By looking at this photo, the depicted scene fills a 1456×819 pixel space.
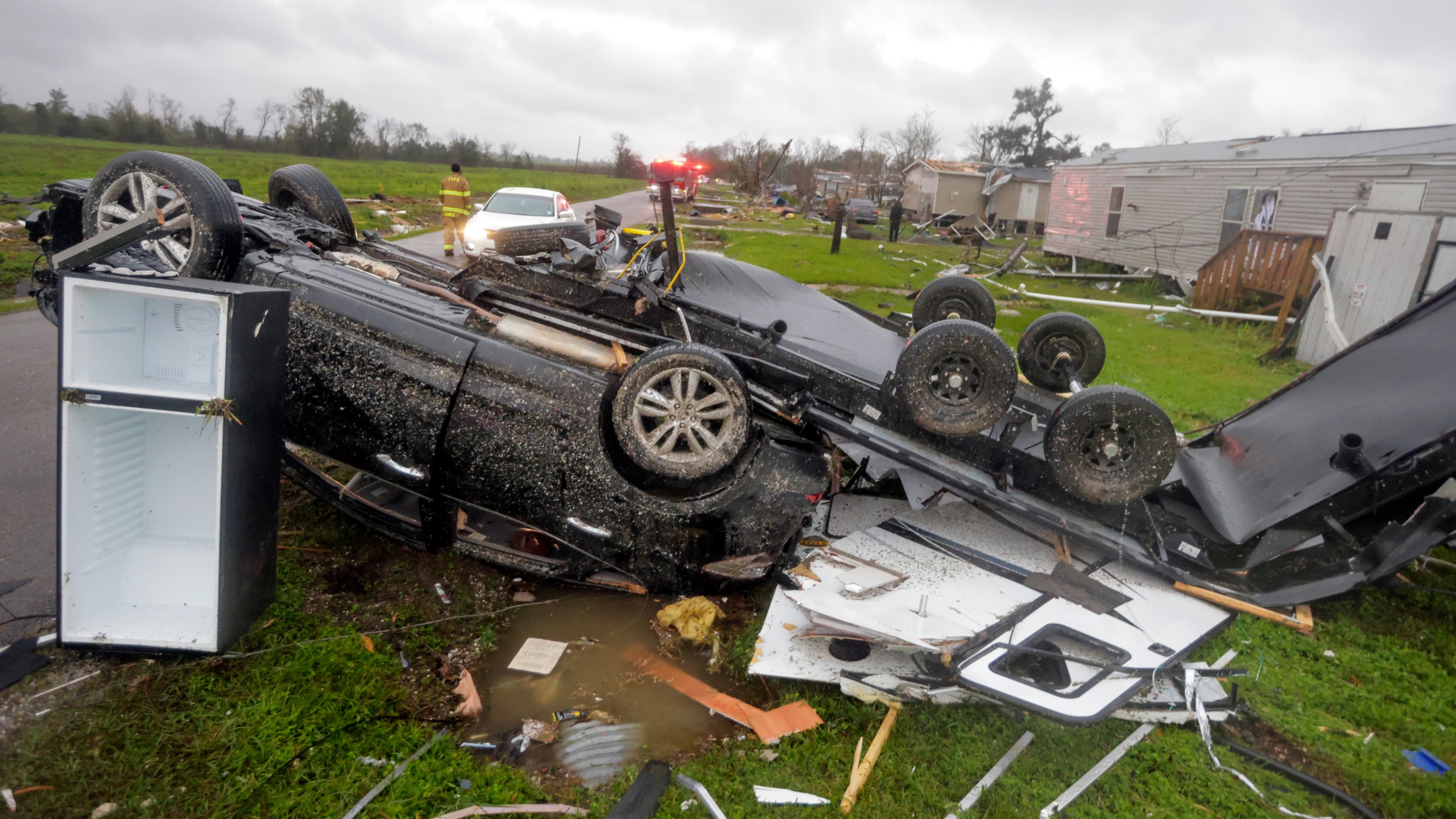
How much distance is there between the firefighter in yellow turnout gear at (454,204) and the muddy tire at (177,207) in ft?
29.2

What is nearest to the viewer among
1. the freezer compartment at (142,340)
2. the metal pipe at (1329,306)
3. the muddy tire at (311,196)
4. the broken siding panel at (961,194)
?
the freezer compartment at (142,340)

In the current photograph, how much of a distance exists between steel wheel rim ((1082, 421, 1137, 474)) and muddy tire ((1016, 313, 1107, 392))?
1557 mm

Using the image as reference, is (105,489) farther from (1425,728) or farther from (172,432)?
(1425,728)

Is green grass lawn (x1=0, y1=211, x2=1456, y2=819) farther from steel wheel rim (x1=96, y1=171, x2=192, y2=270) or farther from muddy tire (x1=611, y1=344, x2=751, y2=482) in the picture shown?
steel wheel rim (x1=96, y1=171, x2=192, y2=270)

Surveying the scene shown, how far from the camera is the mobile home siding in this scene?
12414 mm

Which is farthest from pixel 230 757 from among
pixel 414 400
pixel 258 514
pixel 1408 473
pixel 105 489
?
pixel 1408 473

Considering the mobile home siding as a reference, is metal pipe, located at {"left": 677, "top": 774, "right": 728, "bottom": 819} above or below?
below

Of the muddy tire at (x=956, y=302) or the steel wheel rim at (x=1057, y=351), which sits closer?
the steel wheel rim at (x=1057, y=351)

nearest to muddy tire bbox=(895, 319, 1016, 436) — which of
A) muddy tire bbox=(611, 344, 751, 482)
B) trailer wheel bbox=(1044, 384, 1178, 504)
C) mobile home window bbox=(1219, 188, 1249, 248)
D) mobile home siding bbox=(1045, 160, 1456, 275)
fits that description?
trailer wheel bbox=(1044, 384, 1178, 504)

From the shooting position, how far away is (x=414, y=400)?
10.4ft

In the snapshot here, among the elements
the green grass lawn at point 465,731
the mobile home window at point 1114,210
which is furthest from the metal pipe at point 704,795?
the mobile home window at point 1114,210

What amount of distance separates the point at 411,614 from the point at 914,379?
8.54 ft

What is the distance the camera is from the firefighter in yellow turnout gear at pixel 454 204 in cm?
1251

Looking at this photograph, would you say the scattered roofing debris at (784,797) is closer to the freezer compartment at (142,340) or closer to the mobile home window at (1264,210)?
the freezer compartment at (142,340)
